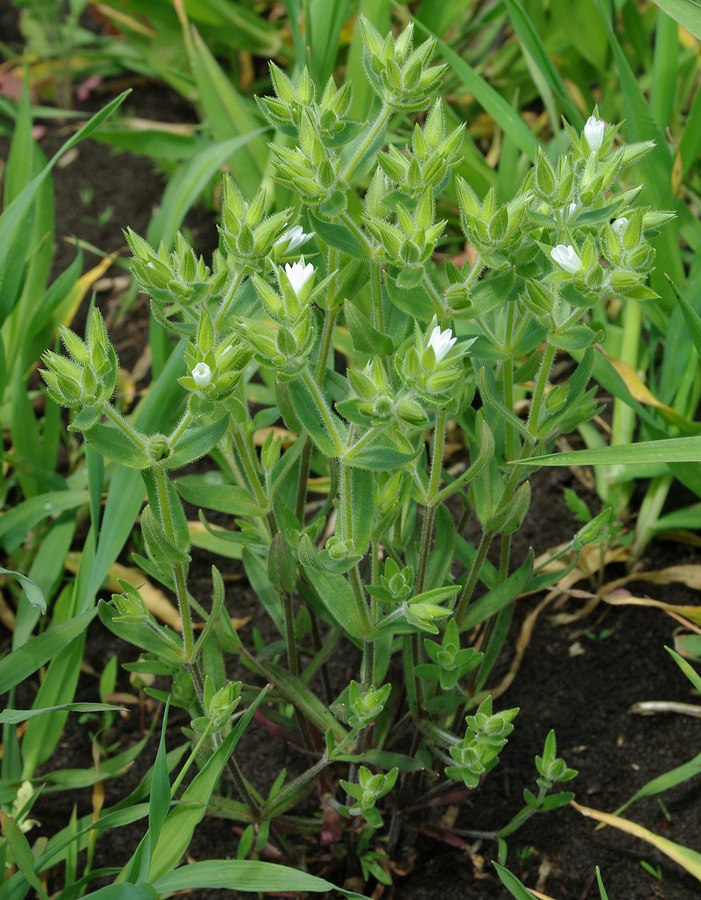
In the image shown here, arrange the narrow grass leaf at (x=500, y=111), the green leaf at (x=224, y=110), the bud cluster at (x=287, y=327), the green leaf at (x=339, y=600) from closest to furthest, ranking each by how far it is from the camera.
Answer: the bud cluster at (x=287, y=327)
the green leaf at (x=339, y=600)
the narrow grass leaf at (x=500, y=111)
the green leaf at (x=224, y=110)

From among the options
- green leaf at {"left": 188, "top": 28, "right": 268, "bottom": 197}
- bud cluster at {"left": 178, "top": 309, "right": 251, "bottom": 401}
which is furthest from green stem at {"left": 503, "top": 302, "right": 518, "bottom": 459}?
green leaf at {"left": 188, "top": 28, "right": 268, "bottom": 197}

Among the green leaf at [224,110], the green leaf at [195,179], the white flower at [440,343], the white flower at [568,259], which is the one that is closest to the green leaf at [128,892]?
the white flower at [440,343]

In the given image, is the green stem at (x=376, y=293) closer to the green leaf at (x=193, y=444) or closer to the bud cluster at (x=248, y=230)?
the bud cluster at (x=248, y=230)

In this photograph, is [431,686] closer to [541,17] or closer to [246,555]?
[246,555]

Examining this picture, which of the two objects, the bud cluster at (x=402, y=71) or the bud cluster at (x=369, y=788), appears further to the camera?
the bud cluster at (x=369, y=788)

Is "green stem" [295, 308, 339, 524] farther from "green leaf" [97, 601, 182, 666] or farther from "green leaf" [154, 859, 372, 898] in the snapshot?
"green leaf" [154, 859, 372, 898]

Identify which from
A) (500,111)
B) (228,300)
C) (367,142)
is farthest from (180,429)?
(500,111)

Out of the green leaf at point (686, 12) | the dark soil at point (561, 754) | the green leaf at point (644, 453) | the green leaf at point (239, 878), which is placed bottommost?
the dark soil at point (561, 754)
